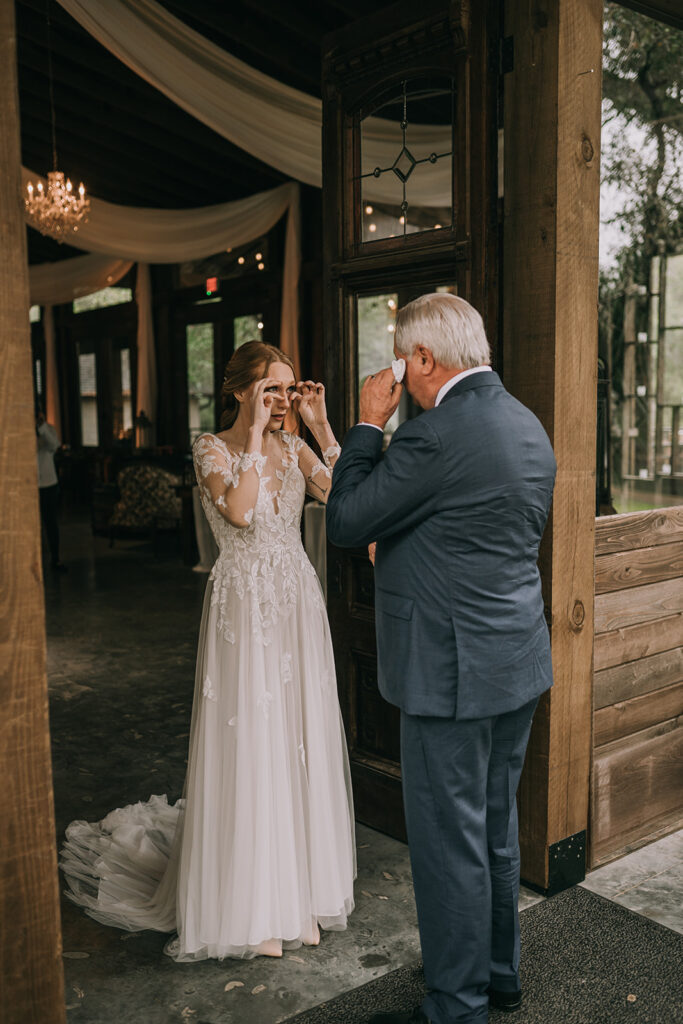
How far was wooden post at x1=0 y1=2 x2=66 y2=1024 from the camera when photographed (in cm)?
166

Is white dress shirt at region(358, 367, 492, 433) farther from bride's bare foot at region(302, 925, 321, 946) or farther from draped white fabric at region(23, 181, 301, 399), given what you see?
draped white fabric at region(23, 181, 301, 399)

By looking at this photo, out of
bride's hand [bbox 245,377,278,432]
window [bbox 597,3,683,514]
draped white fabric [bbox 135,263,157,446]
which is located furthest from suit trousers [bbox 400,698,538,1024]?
draped white fabric [bbox 135,263,157,446]

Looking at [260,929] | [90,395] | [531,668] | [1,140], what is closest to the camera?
[1,140]

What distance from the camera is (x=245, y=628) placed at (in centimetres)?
251

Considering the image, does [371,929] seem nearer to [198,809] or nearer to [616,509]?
[198,809]

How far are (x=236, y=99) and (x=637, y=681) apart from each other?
3262mm

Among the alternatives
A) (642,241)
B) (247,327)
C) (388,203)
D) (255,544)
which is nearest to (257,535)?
(255,544)

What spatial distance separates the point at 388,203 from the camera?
3.30 metres

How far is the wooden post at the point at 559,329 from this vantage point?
2.61m

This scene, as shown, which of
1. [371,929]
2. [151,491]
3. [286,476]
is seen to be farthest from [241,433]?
[151,491]

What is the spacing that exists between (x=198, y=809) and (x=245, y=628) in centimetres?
53

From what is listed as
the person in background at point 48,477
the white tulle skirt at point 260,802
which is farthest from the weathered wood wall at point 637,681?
the person in background at point 48,477

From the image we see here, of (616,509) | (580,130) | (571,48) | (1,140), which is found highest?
(571,48)

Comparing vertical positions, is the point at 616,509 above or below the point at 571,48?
below
